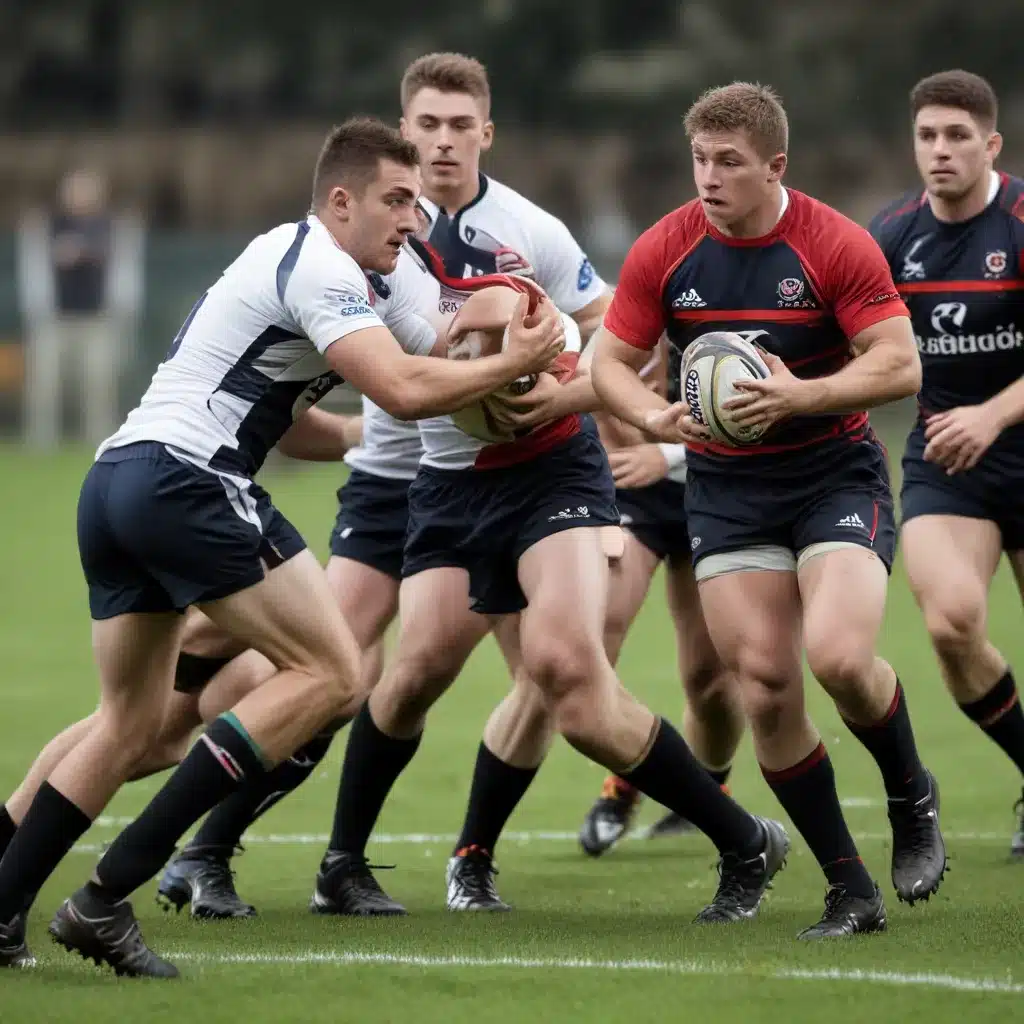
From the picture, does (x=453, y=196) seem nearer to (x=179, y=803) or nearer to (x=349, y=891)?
(x=349, y=891)

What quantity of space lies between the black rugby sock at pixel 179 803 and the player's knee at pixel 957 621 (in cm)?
256

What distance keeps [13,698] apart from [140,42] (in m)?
23.2

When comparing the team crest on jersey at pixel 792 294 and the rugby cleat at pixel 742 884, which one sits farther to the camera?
the rugby cleat at pixel 742 884

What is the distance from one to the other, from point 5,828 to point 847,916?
2359 mm

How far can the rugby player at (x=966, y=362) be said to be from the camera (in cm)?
664

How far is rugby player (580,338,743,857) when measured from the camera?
684 cm

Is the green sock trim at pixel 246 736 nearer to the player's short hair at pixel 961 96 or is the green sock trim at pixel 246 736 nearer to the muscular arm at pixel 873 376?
the muscular arm at pixel 873 376

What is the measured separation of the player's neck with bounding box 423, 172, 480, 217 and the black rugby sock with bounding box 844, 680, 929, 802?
2078mm

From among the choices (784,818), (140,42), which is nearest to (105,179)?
(140,42)

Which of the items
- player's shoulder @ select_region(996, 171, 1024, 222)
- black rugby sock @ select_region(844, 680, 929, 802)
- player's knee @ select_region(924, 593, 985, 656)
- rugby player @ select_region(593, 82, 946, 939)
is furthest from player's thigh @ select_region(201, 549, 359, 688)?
player's shoulder @ select_region(996, 171, 1024, 222)

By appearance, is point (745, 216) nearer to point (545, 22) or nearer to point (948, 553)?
point (948, 553)

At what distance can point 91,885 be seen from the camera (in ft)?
15.7

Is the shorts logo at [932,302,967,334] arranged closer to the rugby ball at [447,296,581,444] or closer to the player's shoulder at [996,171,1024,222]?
the player's shoulder at [996,171,1024,222]

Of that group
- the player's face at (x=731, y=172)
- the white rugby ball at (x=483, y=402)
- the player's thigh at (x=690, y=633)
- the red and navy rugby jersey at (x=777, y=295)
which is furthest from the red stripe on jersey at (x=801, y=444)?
the player's thigh at (x=690, y=633)
